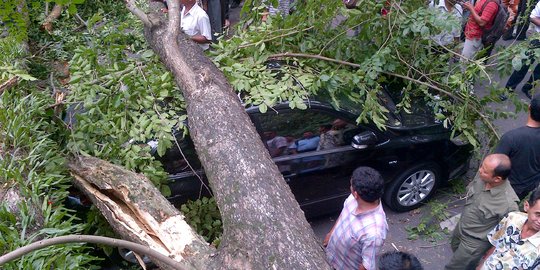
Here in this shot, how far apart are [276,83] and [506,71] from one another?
2040 millimetres

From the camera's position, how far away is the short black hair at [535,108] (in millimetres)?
3705

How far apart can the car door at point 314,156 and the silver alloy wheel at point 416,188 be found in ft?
2.24

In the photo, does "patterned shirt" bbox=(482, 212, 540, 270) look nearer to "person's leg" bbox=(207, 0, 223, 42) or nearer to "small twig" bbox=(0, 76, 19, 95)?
"small twig" bbox=(0, 76, 19, 95)

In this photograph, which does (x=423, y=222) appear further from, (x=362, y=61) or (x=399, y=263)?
(x=399, y=263)

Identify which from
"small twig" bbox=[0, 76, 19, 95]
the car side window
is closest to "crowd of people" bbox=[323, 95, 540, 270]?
the car side window

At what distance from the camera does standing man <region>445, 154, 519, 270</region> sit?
10.7 feet

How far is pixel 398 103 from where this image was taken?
15.3ft

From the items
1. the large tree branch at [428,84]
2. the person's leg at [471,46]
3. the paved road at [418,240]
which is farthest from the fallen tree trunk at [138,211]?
the person's leg at [471,46]

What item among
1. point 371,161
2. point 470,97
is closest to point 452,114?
point 470,97

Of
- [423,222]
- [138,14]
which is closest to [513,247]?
[423,222]

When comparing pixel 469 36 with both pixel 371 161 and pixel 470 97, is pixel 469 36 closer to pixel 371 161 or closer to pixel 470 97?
pixel 470 97

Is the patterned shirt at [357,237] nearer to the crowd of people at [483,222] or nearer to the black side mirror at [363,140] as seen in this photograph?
the crowd of people at [483,222]

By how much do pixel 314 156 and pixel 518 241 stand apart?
168 centimetres

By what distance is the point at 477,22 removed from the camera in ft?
20.1
